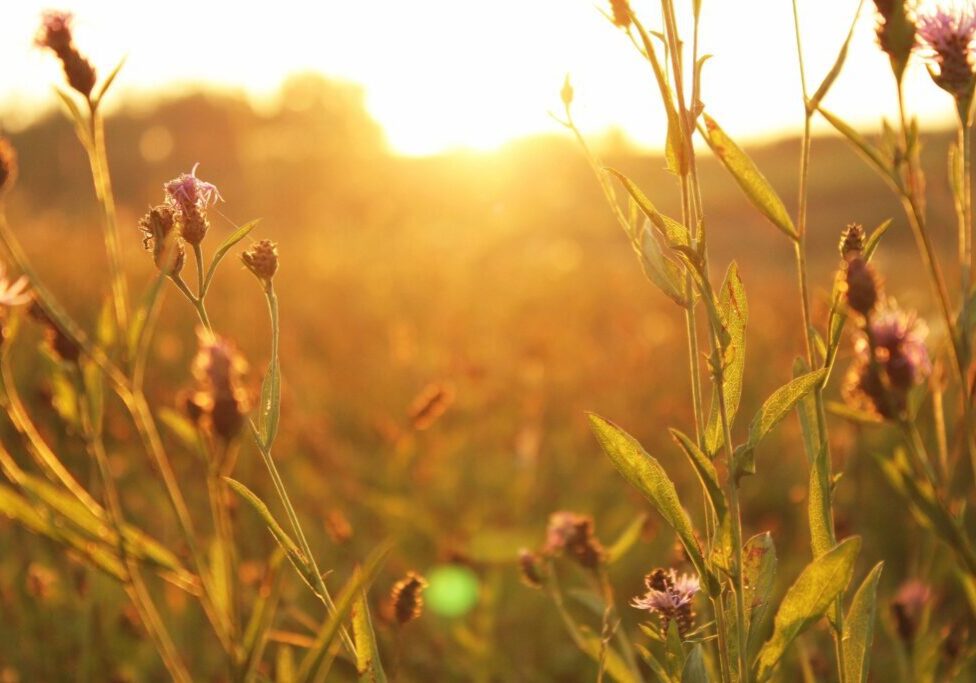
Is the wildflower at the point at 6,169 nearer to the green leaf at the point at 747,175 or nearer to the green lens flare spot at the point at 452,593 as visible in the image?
the green leaf at the point at 747,175

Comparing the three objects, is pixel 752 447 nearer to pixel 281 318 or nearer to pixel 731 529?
pixel 731 529

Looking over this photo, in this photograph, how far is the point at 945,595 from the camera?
2.34 meters

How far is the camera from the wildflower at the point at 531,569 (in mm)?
1321

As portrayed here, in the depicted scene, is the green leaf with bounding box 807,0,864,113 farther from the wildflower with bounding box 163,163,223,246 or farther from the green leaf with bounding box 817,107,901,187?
the wildflower with bounding box 163,163,223,246

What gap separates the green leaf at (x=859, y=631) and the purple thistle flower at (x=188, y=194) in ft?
2.56

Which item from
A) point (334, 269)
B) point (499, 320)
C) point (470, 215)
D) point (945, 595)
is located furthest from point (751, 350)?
point (470, 215)

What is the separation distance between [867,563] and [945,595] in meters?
0.26

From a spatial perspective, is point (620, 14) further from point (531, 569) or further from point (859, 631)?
point (531, 569)

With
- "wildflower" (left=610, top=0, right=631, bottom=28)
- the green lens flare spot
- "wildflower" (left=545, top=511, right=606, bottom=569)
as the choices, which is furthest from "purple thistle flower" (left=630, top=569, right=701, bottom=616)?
the green lens flare spot

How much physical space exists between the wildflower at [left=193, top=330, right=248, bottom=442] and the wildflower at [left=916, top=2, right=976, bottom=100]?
729mm

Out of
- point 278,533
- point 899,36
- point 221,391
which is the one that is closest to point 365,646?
point 278,533

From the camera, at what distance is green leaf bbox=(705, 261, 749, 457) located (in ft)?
2.97

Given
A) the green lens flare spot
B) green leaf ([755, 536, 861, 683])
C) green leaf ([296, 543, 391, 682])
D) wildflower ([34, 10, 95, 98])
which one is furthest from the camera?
the green lens flare spot

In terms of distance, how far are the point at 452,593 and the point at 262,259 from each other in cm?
138
